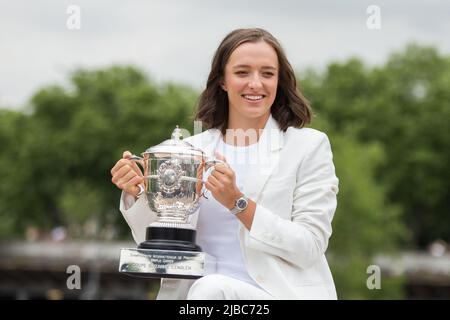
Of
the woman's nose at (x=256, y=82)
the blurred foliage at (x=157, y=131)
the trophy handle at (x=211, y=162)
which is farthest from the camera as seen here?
the blurred foliage at (x=157, y=131)

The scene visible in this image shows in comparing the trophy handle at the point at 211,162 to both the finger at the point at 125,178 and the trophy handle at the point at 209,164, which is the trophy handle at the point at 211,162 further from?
the finger at the point at 125,178

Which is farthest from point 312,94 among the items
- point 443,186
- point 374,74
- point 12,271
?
point 12,271

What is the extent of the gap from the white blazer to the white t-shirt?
0.08m

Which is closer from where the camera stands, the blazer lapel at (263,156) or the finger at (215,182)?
the finger at (215,182)

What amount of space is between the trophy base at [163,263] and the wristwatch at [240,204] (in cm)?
22

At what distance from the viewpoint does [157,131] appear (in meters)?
49.2

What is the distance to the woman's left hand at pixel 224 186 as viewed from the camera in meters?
4.37

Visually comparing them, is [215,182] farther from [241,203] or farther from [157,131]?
[157,131]

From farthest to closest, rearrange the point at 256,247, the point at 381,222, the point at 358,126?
1. the point at 358,126
2. the point at 381,222
3. the point at 256,247

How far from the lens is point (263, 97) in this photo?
476cm

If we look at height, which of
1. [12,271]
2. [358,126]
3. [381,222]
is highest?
[358,126]

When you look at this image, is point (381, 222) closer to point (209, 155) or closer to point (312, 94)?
point (312, 94)

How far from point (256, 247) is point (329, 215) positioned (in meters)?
0.37

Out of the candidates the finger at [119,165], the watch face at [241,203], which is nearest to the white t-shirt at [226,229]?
the watch face at [241,203]
